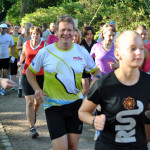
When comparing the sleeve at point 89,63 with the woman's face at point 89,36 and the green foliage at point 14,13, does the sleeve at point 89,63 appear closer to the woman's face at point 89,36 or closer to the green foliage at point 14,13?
the woman's face at point 89,36

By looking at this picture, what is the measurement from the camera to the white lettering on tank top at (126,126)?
295 cm

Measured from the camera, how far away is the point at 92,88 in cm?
306

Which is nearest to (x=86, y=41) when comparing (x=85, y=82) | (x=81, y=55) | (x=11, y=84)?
(x=85, y=82)

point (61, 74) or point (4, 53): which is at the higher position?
point (61, 74)

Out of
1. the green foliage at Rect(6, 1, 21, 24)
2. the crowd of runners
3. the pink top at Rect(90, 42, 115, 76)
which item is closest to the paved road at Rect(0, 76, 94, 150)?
the crowd of runners

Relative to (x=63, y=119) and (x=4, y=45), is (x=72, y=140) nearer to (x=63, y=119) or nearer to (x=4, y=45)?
(x=63, y=119)

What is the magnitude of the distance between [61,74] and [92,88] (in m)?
1.17

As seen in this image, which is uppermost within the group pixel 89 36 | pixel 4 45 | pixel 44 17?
pixel 44 17

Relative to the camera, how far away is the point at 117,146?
3018mm

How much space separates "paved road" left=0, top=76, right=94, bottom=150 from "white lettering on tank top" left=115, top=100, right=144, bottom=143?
9.40 feet

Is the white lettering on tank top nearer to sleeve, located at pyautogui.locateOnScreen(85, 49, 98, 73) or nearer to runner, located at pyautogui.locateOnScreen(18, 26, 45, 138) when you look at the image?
sleeve, located at pyautogui.locateOnScreen(85, 49, 98, 73)

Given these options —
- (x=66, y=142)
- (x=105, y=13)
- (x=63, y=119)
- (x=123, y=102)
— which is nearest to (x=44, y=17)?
(x=105, y=13)

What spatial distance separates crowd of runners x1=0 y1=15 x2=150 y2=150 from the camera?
294cm

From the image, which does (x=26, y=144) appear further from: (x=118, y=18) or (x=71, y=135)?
(x=118, y=18)
